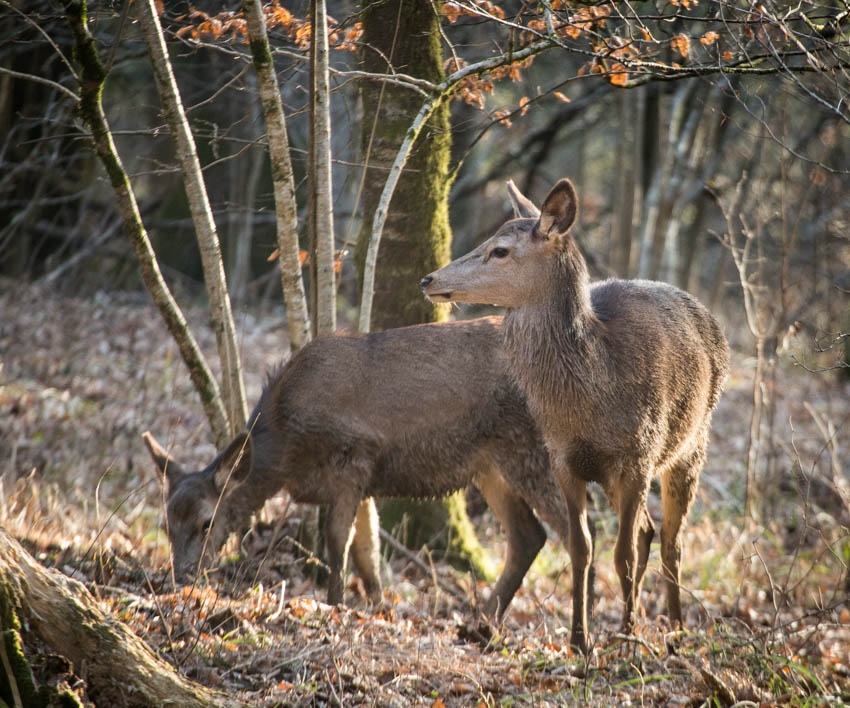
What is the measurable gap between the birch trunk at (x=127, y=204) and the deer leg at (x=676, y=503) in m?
3.62

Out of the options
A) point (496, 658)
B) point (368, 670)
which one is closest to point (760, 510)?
point (496, 658)

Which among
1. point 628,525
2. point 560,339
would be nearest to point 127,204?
point 560,339

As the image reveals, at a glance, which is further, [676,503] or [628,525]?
[676,503]

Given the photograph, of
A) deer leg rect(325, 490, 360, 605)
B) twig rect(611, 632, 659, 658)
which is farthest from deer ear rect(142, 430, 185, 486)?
twig rect(611, 632, 659, 658)

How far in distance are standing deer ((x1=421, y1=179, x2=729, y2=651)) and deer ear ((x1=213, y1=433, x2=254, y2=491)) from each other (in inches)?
70.8

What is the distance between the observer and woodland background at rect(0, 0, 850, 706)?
496 cm

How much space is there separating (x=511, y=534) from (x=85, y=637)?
4.40 m

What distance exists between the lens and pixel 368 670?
480 centimetres

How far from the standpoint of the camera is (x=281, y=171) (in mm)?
6688

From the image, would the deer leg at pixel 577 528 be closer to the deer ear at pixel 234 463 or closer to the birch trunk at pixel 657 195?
the deer ear at pixel 234 463

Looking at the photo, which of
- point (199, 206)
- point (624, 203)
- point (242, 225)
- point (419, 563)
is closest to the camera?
point (199, 206)

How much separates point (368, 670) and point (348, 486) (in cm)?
236

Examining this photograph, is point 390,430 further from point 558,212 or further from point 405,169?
point 558,212

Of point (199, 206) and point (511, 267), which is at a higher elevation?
point (199, 206)
